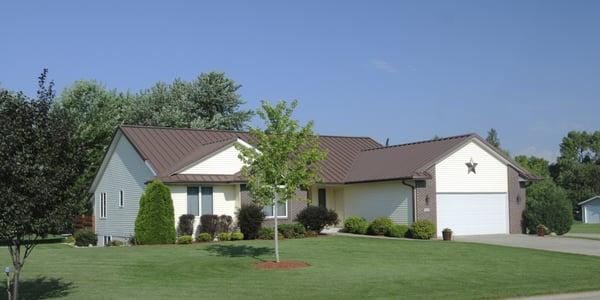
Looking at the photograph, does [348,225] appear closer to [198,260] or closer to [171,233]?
[171,233]

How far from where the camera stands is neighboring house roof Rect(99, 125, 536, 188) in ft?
103

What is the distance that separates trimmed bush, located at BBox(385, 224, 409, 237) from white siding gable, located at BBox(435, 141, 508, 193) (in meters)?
2.83

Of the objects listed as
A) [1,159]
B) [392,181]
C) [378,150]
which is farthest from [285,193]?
[378,150]

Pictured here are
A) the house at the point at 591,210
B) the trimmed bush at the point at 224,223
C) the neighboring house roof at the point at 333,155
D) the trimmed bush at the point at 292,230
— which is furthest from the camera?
the house at the point at 591,210

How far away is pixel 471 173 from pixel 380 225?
563 cm

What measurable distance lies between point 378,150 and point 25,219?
2773cm

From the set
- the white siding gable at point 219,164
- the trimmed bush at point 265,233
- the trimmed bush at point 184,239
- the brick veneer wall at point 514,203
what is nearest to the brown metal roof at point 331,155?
the white siding gable at point 219,164

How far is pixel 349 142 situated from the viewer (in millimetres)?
42438

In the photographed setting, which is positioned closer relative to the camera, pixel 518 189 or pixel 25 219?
pixel 25 219

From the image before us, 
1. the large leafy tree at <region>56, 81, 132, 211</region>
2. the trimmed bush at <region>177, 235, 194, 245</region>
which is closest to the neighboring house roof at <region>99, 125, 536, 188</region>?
the trimmed bush at <region>177, 235, 194, 245</region>

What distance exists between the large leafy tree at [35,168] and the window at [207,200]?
57.3 ft

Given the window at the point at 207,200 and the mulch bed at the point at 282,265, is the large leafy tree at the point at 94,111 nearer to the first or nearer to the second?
the window at the point at 207,200

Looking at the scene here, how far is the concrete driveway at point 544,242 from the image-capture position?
26047mm

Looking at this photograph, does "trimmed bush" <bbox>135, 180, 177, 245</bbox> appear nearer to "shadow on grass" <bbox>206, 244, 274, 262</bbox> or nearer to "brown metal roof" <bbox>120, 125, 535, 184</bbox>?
"brown metal roof" <bbox>120, 125, 535, 184</bbox>
